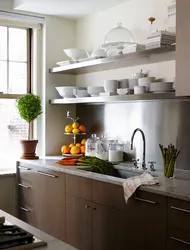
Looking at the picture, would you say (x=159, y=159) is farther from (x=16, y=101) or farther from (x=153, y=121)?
(x=16, y=101)

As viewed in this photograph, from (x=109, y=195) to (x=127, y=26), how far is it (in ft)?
5.62

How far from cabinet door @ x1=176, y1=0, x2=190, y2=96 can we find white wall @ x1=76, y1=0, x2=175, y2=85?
22.5 inches

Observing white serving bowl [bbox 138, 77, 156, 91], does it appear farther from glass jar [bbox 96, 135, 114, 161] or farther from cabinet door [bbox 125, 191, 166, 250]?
cabinet door [bbox 125, 191, 166, 250]

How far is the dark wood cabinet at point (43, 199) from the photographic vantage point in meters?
3.53

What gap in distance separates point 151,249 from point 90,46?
242 cm

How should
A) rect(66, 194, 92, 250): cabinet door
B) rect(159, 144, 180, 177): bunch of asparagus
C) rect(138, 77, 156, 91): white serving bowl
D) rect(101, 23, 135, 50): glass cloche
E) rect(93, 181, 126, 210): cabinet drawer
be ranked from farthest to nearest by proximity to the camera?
rect(101, 23, 135, 50): glass cloche → rect(138, 77, 156, 91): white serving bowl → rect(66, 194, 92, 250): cabinet door → rect(159, 144, 180, 177): bunch of asparagus → rect(93, 181, 126, 210): cabinet drawer

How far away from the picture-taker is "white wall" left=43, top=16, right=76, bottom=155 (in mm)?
4367

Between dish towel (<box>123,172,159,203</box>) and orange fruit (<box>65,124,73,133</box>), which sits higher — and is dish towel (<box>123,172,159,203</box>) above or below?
below

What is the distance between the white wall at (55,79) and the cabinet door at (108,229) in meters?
1.48

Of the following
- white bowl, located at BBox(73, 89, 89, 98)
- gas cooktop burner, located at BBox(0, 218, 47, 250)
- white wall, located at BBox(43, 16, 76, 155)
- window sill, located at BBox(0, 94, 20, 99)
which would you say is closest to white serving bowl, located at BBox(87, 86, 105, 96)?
white bowl, located at BBox(73, 89, 89, 98)

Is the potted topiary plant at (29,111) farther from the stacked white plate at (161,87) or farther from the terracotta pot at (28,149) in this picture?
the stacked white plate at (161,87)

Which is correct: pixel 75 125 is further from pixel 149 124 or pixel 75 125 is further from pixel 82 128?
pixel 149 124

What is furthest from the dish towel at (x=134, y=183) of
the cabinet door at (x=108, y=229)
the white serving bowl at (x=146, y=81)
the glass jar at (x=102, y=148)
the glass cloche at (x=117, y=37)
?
the glass cloche at (x=117, y=37)

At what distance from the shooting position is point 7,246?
1.48 metres
